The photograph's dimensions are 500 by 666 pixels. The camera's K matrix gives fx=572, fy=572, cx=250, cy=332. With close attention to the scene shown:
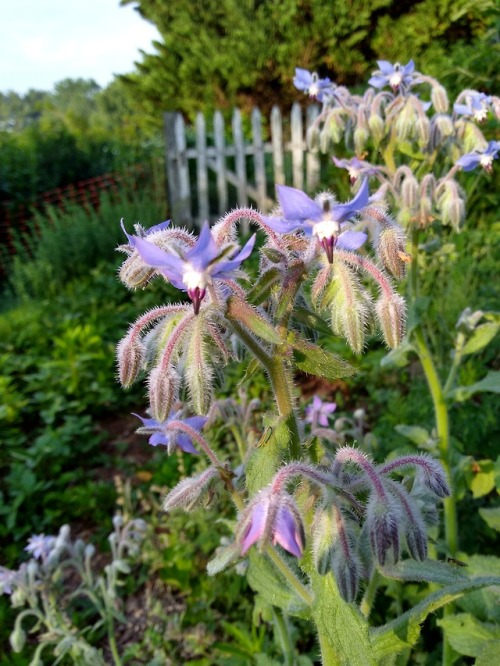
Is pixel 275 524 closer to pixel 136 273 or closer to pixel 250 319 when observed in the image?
pixel 250 319

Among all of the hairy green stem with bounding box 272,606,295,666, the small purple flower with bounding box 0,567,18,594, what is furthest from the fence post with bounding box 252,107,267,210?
the hairy green stem with bounding box 272,606,295,666

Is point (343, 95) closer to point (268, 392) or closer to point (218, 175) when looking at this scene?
point (268, 392)

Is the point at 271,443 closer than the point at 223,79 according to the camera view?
Yes

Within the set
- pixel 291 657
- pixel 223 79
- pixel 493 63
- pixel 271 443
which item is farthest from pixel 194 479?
pixel 223 79

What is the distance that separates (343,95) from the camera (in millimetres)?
2135

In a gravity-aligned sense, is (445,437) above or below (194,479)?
below

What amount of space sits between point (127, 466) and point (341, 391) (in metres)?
1.23

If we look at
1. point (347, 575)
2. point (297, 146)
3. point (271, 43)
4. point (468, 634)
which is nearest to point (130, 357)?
point (347, 575)

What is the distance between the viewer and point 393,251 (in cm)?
90

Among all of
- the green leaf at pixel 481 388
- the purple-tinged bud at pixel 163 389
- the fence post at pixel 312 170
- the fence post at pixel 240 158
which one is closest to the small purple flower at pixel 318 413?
the green leaf at pixel 481 388

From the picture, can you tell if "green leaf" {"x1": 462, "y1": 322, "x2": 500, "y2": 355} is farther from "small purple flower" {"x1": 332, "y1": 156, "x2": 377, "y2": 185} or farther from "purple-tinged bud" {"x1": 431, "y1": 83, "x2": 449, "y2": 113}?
"purple-tinged bud" {"x1": 431, "y1": 83, "x2": 449, "y2": 113}

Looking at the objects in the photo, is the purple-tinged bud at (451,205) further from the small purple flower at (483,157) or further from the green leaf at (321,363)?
the green leaf at (321,363)

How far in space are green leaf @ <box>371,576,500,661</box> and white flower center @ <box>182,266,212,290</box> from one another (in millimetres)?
581

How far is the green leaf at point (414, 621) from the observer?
0.85 metres
